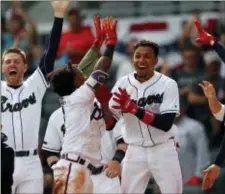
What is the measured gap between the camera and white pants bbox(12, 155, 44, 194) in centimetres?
950

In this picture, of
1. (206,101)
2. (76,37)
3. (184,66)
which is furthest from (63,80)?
(76,37)

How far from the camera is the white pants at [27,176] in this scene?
9.50 metres

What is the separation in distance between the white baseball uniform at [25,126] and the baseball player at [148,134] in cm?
98

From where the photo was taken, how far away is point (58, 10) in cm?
934

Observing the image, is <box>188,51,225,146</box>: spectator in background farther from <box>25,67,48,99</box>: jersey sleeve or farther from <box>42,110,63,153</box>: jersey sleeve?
<box>25,67,48,99</box>: jersey sleeve

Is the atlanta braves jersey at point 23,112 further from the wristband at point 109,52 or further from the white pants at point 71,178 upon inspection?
the white pants at point 71,178

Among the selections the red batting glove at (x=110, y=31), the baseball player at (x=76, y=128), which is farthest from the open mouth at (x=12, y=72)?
the baseball player at (x=76, y=128)

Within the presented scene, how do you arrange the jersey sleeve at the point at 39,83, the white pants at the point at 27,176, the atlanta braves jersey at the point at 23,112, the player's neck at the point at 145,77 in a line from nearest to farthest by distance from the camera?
the player's neck at the point at 145,77 → the white pants at the point at 27,176 → the atlanta braves jersey at the point at 23,112 → the jersey sleeve at the point at 39,83

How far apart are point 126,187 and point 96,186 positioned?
646mm

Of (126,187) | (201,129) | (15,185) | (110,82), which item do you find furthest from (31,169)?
(110,82)

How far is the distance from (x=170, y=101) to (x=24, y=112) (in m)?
1.56

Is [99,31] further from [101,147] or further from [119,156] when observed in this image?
[101,147]

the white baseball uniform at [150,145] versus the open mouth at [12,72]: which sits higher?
the open mouth at [12,72]

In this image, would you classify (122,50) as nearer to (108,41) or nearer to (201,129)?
(201,129)
